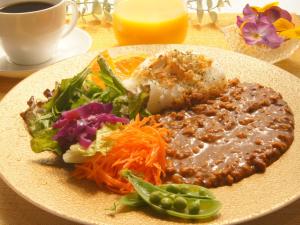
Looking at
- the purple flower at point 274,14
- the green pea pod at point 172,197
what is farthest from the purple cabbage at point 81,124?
the purple flower at point 274,14

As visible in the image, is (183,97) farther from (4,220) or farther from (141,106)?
(4,220)

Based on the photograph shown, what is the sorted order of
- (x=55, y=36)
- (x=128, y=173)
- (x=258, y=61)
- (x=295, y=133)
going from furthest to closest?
(x=55, y=36) < (x=258, y=61) < (x=295, y=133) < (x=128, y=173)

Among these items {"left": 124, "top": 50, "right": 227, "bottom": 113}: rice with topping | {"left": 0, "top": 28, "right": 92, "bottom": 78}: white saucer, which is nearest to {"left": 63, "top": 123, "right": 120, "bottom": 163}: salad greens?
{"left": 124, "top": 50, "right": 227, "bottom": 113}: rice with topping

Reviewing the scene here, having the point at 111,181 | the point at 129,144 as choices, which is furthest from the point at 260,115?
the point at 111,181

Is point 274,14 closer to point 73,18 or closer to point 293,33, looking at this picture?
point 293,33

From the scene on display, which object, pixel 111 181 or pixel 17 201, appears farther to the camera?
pixel 17 201

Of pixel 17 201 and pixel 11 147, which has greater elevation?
pixel 11 147

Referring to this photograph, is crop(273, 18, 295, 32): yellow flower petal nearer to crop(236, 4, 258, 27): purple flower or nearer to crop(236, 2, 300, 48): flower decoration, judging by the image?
crop(236, 2, 300, 48): flower decoration
